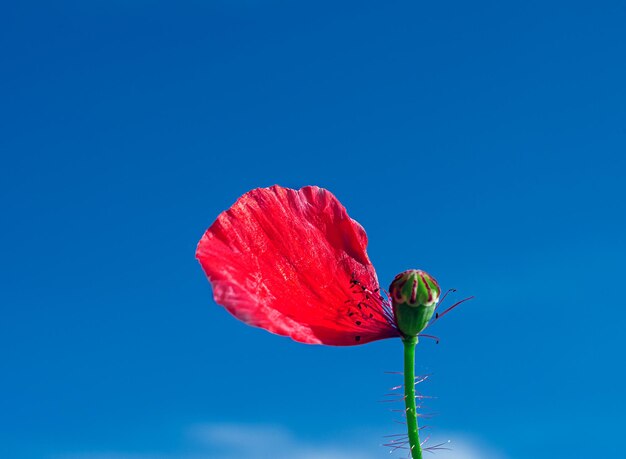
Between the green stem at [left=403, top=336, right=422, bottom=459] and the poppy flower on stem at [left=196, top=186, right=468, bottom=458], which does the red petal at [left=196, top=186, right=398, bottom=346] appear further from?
the green stem at [left=403, top=336, right=422, bottom=459]

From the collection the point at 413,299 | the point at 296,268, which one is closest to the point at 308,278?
the point at 296,268

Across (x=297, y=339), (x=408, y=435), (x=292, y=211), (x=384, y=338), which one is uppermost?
(x=292, y=211)

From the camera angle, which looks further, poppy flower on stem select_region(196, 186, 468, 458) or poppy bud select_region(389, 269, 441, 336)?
poppy bud select_region(389, 269, 441, 336)

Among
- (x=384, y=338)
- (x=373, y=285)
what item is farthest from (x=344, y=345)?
(x=373, y=285)

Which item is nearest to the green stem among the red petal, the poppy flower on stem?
the poppy flower on stem

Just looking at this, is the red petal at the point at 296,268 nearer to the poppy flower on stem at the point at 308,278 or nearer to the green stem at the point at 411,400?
the poppy flower on stem at the point at 308,278

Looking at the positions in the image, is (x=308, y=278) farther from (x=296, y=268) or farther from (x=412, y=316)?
(x=412, y=316)

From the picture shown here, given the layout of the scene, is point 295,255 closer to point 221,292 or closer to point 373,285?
point 373,285
